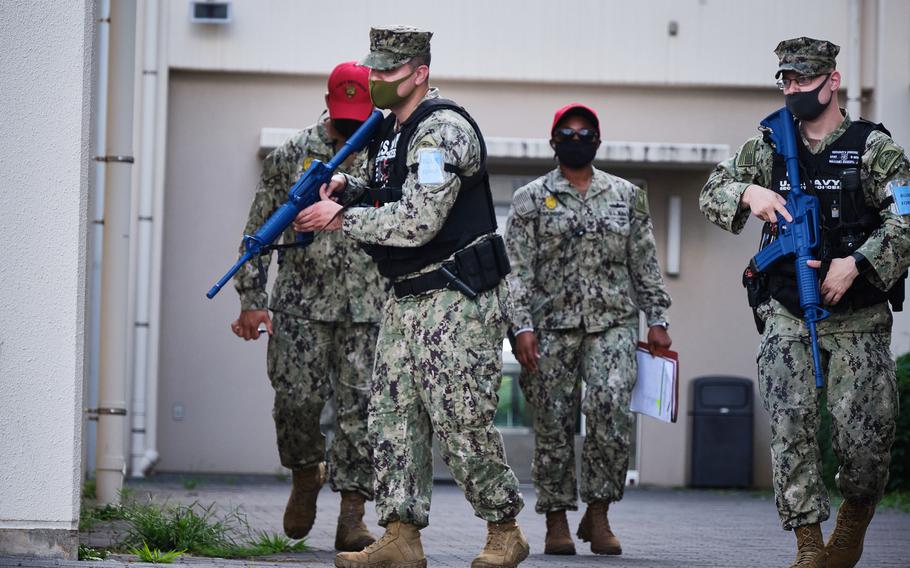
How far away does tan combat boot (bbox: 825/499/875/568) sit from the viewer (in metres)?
5.83

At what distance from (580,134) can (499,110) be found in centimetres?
575

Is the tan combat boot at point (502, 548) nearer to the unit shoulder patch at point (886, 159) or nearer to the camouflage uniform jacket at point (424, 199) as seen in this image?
the camouflage uniform jacket at point (424, 199)

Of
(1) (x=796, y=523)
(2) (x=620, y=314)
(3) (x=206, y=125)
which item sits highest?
(3) (x=206, y=125)

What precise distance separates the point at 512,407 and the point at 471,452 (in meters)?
8.30

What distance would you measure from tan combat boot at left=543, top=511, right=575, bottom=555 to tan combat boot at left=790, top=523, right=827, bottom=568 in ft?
6.27

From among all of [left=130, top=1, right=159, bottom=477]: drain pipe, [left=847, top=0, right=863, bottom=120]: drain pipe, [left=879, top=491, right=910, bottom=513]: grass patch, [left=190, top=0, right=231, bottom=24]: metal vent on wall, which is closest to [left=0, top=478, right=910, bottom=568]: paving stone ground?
[left=879, top=491, right=910, bottom=513]: grass patch

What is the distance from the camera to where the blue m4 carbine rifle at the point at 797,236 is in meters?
5.70

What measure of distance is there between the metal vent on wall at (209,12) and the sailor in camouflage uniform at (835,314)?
Result: 315 inches

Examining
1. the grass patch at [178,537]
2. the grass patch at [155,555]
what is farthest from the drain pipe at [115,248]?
the grass patch at [155,555]

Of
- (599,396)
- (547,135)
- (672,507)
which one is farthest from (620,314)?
(547,135)

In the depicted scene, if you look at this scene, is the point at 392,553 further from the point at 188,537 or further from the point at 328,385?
the point at 328,385

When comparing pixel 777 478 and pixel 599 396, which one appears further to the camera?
pixel 599 396

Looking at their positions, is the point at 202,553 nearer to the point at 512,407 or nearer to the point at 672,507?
the point at 672,507

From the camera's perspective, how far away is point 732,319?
45.2ft
